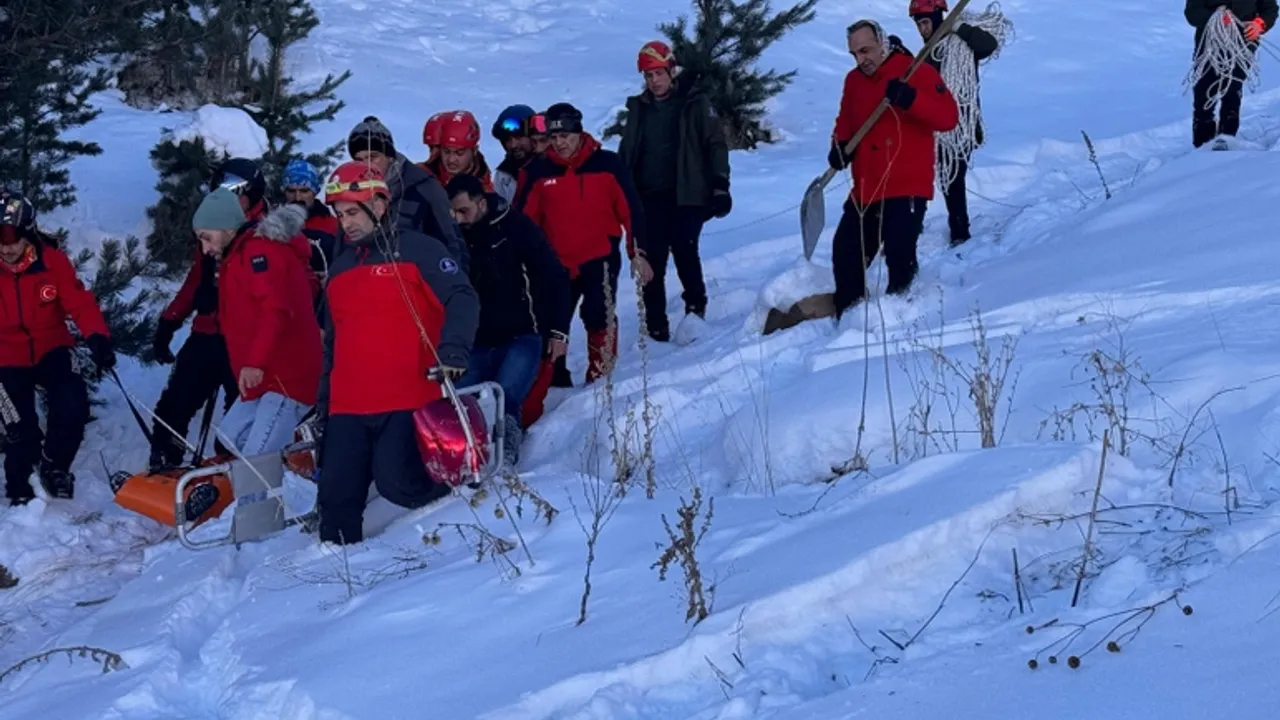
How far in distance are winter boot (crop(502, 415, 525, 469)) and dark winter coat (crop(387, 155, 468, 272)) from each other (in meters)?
0.81

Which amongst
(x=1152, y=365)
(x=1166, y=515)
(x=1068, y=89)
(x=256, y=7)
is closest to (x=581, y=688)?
(x=1166, y=515)

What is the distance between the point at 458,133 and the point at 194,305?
159 cm

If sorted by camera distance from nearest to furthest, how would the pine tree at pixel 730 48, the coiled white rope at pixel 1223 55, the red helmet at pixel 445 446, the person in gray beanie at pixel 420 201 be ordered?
the red helmet at pixel 445 446 → the person in gray beanie at pixel 420 201 → the coiled white rope at pixel 1223 55 → the pine tree at pixel 730 48

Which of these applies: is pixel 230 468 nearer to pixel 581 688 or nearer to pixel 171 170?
pixel 581 688

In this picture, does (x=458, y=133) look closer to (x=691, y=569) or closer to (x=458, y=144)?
→ (x=458, y=144)

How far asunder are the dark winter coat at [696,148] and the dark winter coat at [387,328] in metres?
2.78

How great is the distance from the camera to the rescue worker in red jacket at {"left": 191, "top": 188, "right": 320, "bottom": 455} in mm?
6402

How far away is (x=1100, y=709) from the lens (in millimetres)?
2836

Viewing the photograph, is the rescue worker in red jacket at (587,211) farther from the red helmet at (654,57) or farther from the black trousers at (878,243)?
the black trousers at (878,243)

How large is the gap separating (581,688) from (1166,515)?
5.32 ft

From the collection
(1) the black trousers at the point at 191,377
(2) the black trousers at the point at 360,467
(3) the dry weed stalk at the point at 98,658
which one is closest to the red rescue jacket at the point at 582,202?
(1) the black trousers at the point at 191,377

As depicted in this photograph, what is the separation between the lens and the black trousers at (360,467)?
550 cm

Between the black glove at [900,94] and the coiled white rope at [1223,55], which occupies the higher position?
the black glove at [900,94]

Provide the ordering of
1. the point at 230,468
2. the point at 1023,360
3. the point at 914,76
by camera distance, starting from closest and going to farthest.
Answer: the point at 1023,360 < the point at 230,468 < the point at 914,76
